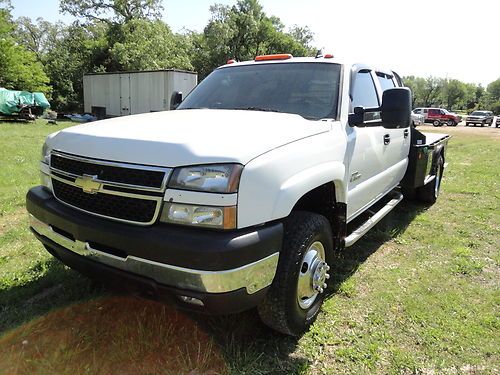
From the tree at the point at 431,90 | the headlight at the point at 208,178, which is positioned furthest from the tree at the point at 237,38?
the tree at the point at 431,90

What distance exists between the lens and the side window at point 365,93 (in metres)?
3.48

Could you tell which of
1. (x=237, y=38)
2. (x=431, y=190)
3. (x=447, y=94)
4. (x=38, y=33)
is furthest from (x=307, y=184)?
(x=447, y=94)

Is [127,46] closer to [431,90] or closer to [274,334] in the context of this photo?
→ [274,334]

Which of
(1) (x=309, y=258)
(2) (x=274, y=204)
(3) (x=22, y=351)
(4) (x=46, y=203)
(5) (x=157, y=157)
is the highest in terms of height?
(5) (x=157, y=157)

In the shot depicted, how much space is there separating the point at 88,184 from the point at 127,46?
32432 mm

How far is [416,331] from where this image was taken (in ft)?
9.45

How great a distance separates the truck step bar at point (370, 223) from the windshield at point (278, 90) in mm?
1016

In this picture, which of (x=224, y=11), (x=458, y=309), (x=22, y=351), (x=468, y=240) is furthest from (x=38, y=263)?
(x=224, y=11)

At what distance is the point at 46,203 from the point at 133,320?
100cm

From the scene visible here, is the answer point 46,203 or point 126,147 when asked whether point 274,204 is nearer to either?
point 126,147

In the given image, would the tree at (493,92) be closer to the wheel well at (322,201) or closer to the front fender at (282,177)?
the wheel well at (322,201)

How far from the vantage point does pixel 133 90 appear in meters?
22.7

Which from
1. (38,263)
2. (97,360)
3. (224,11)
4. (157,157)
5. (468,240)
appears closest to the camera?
(157,157)

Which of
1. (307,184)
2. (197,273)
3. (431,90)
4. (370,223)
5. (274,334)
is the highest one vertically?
(431,90)
